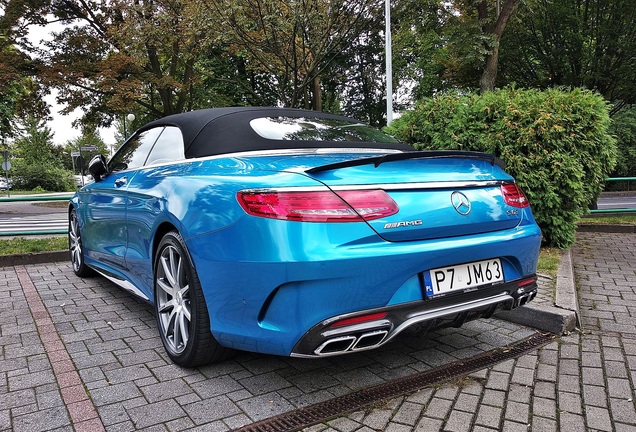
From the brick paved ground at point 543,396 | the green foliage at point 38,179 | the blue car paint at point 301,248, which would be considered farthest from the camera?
the green foliage at point 38,179

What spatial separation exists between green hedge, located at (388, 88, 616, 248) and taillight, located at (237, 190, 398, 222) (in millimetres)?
4232

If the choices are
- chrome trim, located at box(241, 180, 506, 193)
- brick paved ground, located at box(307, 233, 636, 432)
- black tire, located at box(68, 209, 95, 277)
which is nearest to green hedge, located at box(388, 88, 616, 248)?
brick paved ground, located at box(307, 233, 636, 432)

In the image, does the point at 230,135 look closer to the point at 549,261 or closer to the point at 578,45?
the point at 549,261

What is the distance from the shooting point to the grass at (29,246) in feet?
21.7

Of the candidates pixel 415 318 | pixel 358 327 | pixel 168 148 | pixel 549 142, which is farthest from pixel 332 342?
pixel 549 142

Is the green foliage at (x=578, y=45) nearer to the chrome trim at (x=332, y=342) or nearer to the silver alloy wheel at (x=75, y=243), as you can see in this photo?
the silver alloy wheel at (x=75, y=243)

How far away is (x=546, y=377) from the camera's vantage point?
2.73 meters

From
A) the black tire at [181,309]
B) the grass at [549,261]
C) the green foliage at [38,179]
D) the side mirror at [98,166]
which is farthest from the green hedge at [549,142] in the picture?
the green foliage at [38,179]

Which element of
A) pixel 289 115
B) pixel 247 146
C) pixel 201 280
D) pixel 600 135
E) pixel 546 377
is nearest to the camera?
pixel 201 280

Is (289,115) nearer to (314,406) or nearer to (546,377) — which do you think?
(314,406)

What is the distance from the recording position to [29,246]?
6.87 metres

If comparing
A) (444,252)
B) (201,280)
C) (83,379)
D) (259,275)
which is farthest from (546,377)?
(83,379)

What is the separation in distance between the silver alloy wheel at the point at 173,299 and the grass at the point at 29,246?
4.38 m

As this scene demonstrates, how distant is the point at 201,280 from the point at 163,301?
0.71m
